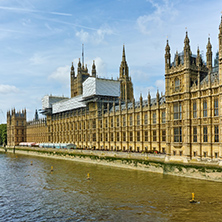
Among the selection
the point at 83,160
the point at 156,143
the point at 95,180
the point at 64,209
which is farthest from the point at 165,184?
the point at 83,160

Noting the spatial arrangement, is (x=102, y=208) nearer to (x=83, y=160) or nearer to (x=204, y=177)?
(x=204, y=177)

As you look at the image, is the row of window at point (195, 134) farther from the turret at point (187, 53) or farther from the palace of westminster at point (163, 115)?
the turret at point (187, 53)

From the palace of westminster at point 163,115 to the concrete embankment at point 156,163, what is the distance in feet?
10.4

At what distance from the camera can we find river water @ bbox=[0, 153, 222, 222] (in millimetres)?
32688

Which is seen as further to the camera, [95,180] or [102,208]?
[95,180]

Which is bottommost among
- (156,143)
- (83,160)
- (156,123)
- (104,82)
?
(83,160)

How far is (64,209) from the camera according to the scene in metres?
35.7

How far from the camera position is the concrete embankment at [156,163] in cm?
4934

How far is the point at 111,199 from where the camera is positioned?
3966cm

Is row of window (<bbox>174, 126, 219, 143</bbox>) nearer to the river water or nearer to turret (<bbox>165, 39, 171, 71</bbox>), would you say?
the river water

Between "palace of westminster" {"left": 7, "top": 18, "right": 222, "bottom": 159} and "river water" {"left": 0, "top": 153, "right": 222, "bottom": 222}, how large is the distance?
34.7 feet

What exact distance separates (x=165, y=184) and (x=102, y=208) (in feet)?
52.4

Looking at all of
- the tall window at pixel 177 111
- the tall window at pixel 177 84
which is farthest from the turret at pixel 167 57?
the tall window at pixel 177 111

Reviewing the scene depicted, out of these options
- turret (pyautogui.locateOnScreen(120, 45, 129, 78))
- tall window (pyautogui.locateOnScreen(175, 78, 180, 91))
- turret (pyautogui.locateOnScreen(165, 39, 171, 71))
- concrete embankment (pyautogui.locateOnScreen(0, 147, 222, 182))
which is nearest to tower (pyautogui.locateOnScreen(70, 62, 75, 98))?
turret (pyautogui.locateOnScreen(120, 45, 129, 78))
